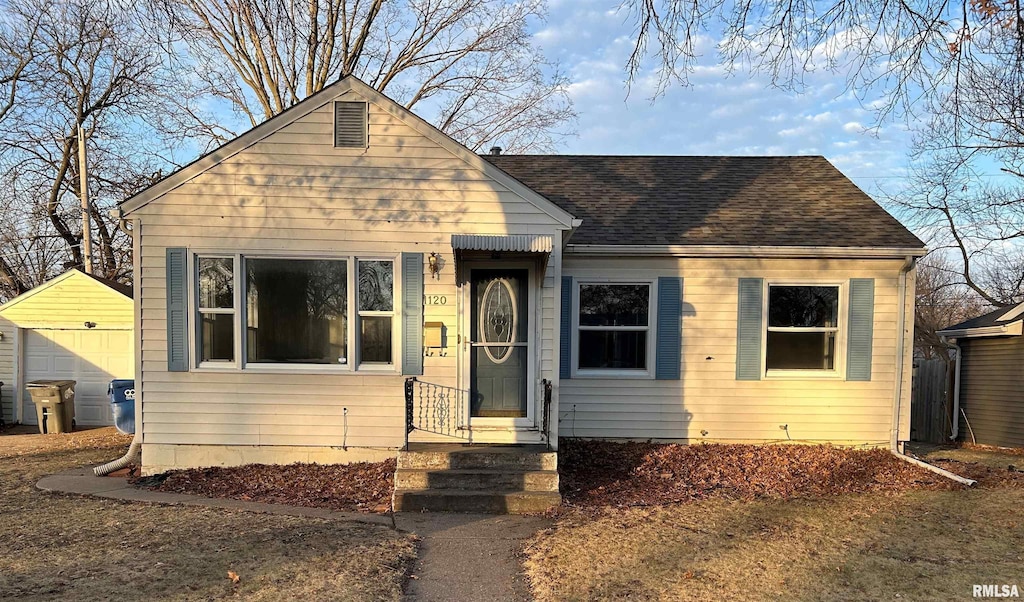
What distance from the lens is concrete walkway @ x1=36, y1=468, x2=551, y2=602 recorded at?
4129 mm

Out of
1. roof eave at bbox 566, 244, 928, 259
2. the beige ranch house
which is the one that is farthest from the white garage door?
roof eave at bbox 566, 244, 928, 259

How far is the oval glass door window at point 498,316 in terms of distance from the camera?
720 cm

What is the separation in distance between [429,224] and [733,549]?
4.76 m

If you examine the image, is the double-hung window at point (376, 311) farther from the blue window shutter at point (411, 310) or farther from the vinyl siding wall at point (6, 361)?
the vinyl siding wall at point (6, 361)

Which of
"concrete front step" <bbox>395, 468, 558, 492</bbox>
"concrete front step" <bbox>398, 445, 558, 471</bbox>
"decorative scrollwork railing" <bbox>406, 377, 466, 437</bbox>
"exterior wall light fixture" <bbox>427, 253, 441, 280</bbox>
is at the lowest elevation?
"concrete front step" <bbox>395, 468, 558, 492</bbox>

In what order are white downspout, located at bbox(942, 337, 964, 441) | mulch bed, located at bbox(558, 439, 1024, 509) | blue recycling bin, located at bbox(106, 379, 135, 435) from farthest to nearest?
white downspout, located at bbox(942, 337, 964, 441) → blue recycling bin, located at bbox(106, 379, 135, 435) → mulch bed, located at bbox(558, 439, 1024, 509)

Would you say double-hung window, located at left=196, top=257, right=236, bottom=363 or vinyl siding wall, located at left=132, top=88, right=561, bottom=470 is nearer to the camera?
vinyl siding wall, located at left=132, top=88, right=561, bottom=470

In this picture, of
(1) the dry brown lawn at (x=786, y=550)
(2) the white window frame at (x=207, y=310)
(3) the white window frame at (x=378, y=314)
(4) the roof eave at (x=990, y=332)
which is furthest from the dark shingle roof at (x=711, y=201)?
(2) the white window frame at (x=207, y=310)

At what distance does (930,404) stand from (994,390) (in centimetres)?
155

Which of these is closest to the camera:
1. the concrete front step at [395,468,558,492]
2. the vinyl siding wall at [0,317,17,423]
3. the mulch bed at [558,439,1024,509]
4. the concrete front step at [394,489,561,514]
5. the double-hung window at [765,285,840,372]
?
the concrete front step at [394,489,561,514]

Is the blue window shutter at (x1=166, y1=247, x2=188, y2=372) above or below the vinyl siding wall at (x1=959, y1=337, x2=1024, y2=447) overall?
above

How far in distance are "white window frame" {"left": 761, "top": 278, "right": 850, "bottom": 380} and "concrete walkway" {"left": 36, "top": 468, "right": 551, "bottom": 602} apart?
457 cm

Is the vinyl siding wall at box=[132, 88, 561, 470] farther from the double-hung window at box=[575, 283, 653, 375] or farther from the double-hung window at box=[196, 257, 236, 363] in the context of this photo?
the double-hung window at box=[575, 283, 653, 375]

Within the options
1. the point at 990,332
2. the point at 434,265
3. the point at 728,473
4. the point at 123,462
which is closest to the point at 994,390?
the point at 990,332
